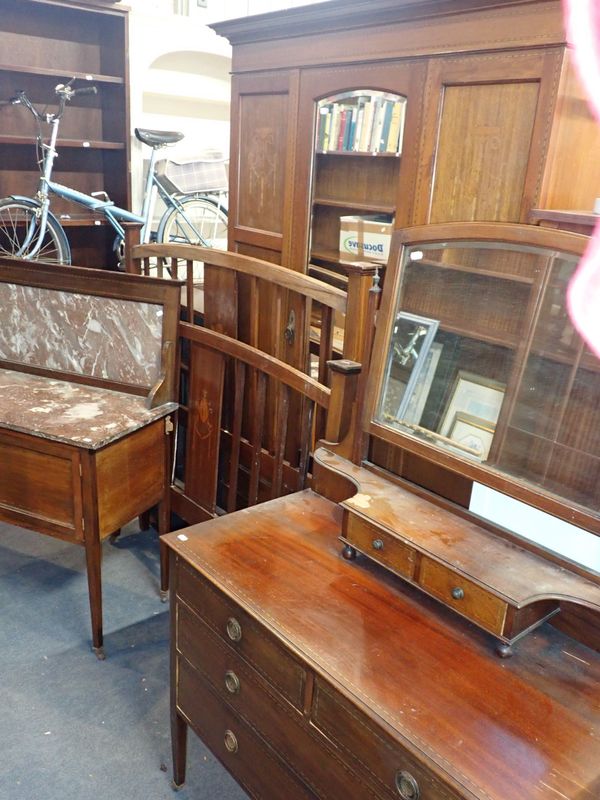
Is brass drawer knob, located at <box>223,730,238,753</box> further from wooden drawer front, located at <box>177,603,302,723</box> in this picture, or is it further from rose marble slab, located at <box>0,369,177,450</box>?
rose marble slab, located at <box>0,369,177,450</box>

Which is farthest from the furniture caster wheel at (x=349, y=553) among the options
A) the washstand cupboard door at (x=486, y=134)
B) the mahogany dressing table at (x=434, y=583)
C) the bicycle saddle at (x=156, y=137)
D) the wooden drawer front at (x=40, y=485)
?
the bicycle saddle at (x=156, y=137)

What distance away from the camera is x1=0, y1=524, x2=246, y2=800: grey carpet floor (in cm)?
158

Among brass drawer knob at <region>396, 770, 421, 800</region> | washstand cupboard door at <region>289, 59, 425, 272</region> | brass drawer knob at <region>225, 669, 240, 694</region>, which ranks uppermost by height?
washstand cupboard door at <region>289, 59, 425, 272</region>

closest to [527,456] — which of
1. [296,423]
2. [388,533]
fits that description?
[388,533]

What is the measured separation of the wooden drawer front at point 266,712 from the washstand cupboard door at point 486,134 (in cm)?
130

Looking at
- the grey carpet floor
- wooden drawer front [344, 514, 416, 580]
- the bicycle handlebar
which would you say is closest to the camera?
wooden drawer front [344, 514, 416, 580]

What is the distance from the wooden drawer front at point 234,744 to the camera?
46.9 inches

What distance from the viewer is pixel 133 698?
1821mm

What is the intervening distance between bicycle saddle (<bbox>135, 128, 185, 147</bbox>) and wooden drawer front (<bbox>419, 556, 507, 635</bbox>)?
3.41 m

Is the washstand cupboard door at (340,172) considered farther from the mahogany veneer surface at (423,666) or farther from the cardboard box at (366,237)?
the mahogany veneer surface at (423,666)

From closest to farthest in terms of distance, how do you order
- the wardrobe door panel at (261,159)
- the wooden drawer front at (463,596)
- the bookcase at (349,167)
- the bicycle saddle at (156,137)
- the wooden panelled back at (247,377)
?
1. the wooden drawer front at (463,596)
2. the wooden panelled back at (247,377)
3. the bookcase at (349,167)
4. the wardrobe door panel at (261,159)
5. the bicycle saddle at (156,137)

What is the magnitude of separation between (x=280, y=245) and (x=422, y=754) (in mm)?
1971

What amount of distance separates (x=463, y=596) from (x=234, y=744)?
58cm

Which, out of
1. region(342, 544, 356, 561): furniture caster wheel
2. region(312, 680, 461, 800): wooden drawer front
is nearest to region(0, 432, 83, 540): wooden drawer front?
region(342, 544, 356, 561): furniture caster wheel
